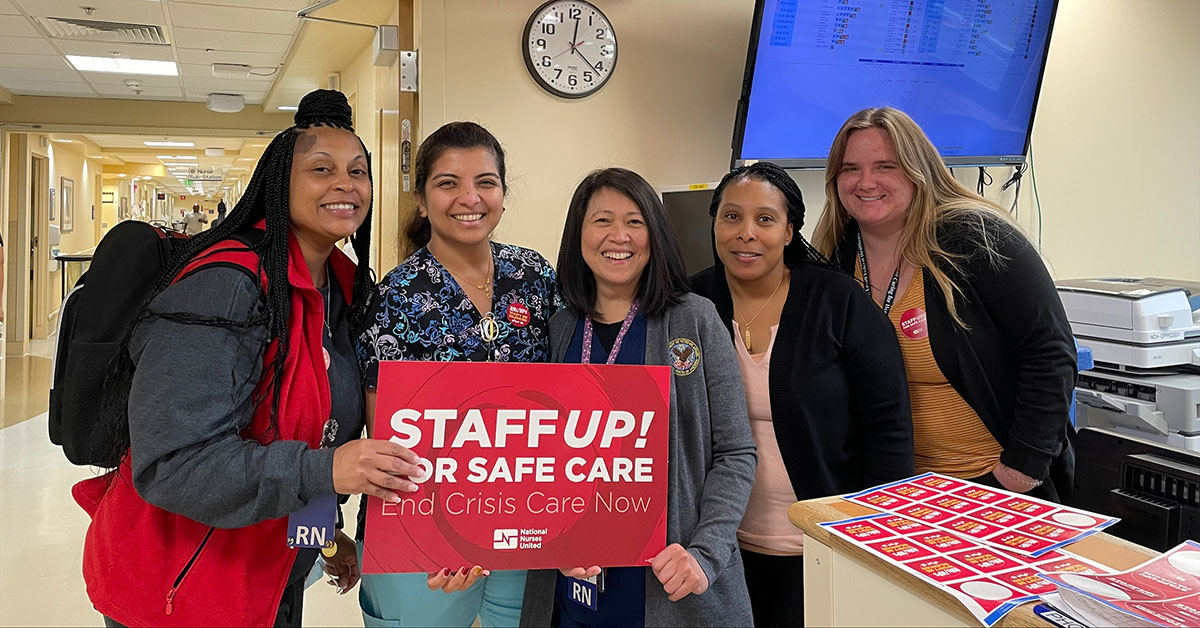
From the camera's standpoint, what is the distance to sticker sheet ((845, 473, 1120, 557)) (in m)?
1.00

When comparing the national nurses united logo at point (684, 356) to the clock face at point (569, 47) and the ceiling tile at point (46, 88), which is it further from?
the ceiling tile at point (46, 88)

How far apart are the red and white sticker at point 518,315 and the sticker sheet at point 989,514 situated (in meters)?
0.75

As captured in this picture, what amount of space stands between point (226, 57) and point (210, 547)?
5.91 meters

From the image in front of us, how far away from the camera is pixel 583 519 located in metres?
1.35

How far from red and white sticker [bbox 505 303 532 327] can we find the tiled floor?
4.03 feet

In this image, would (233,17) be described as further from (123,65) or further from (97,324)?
(97,324)

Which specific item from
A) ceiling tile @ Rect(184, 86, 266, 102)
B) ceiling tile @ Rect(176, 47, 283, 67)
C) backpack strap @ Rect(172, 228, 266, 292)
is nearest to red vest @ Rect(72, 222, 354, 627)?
backpack strap @ Rect(172, 228, 266, 292)

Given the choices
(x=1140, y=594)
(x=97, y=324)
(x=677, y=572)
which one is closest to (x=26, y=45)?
(x=97, y=324)

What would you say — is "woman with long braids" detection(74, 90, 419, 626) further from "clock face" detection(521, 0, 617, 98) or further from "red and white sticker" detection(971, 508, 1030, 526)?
"clock face" detection(521, 0, 617, 98)

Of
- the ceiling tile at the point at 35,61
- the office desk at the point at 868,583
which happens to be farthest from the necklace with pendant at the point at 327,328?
the ceiling tile at the point at 35,61

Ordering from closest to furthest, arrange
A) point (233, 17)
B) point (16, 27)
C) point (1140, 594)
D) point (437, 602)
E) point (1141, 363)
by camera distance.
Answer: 1. point (1140, 594)
2. point (437, 602)
3. point (1141, 363)
4. point (233, 17)
5. point (16, 27)

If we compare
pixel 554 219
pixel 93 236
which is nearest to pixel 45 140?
pixel 93 236

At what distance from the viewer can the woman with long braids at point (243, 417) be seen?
1199 millimetres

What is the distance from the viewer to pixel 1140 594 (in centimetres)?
81
